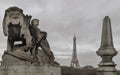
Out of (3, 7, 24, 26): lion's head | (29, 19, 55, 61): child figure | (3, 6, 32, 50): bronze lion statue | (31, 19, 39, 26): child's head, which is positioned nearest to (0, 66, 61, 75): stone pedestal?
(29, 19, 55, 61): child figure

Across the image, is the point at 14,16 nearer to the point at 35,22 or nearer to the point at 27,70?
the point at 35,22

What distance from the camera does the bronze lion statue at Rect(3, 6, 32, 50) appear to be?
15.2 m

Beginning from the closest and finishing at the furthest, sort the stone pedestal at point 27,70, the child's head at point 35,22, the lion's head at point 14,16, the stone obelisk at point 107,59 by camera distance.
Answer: the stone obelisk at point 107,59, the stone pedestal at point 27,70, the lion's head at point 14,16, the child's head at point 35,22

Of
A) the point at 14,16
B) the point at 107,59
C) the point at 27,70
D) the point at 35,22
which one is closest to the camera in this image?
the point at 107,59

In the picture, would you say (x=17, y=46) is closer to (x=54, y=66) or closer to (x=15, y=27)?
(x=15, y=27)

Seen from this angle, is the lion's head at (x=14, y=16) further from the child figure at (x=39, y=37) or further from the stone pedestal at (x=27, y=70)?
the stone pedestal at (x=27, y=70)

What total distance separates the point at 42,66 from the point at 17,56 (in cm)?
124

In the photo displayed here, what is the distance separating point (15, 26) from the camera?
15.4 metres

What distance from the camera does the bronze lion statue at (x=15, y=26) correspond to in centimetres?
1524

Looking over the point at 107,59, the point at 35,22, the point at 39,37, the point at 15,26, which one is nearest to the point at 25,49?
the point at 39,37

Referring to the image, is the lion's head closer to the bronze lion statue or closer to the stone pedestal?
the bronze lion statue

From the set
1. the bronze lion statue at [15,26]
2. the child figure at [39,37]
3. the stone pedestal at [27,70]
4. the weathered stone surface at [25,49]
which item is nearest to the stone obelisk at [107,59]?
the stone pedestal at [27,70]

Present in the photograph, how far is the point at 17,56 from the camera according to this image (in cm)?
1484

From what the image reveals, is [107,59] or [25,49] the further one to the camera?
[25,49]
